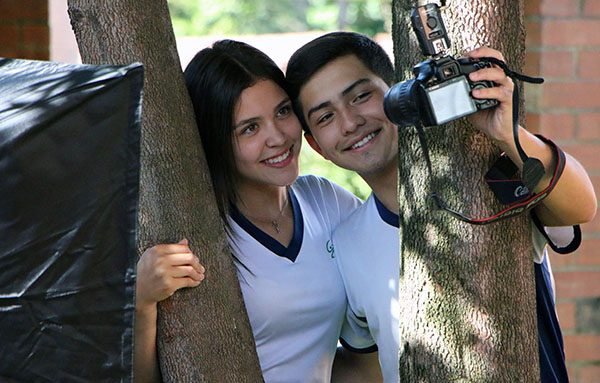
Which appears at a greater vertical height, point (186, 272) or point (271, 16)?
point (186, 272)

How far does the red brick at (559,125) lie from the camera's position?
385 centimetres

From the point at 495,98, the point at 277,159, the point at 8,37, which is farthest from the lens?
the point at 8,37

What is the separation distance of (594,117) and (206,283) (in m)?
1.94

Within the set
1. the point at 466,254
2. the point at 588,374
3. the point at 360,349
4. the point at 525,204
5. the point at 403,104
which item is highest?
the point at 403,104

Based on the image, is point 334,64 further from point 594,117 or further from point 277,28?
point 277,28

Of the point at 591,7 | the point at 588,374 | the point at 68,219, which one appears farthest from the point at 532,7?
the point at 68,219

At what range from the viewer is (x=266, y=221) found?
3102 mm

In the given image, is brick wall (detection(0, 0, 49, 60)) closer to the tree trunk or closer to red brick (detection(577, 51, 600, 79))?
red brick (detection(577, 51, 600, 79))

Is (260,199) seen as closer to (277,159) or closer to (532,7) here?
(277,159)

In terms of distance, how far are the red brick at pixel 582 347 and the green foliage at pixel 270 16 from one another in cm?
1462

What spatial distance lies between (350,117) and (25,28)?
2.68 m

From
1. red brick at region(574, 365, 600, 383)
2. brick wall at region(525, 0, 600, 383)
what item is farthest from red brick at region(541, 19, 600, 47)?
red brick at region(574, 365, 600, 383)

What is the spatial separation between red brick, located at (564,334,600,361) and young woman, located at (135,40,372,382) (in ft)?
3.93

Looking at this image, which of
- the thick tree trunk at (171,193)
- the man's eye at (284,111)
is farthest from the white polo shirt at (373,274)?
the thick tree trunk at (171,193)
